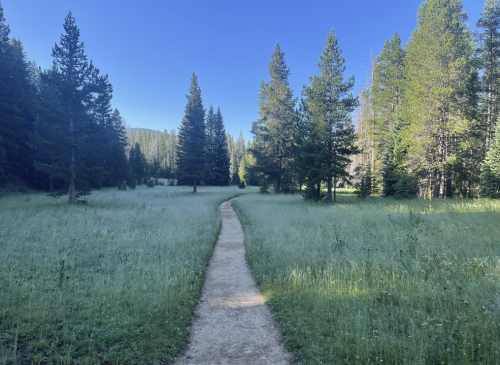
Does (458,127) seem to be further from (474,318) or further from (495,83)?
(474,318)

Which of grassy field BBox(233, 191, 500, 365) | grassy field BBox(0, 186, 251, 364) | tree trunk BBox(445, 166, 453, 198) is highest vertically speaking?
tree trunk BBox(445, 166, 453, 198)

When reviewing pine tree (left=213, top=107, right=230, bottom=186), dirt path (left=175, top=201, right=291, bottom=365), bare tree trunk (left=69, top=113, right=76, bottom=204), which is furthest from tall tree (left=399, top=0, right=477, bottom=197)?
pine tree (left=213, top=107, right=230, bottom=186)

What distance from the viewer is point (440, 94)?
21.0 meters

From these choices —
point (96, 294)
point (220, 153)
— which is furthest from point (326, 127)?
point (220, 153)

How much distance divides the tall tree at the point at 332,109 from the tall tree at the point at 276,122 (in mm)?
11230

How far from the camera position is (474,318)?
4008 mm

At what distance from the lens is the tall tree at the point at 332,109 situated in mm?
22125

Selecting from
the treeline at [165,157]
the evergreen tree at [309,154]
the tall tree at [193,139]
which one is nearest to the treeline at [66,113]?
the tall tree at [193,139]

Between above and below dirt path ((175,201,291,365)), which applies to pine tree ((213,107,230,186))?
above

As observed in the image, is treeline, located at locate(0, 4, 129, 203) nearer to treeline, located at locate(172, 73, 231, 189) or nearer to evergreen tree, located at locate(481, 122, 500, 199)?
treeline, located at locate(172, 73, 231, 189)

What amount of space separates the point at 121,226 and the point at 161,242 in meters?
4.15

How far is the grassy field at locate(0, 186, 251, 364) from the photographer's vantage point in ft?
12.3

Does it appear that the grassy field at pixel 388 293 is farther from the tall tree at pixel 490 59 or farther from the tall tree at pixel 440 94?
the tall tree at pixel 490 59

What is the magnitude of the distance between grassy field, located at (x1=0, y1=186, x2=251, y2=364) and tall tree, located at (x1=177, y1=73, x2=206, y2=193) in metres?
28.9
